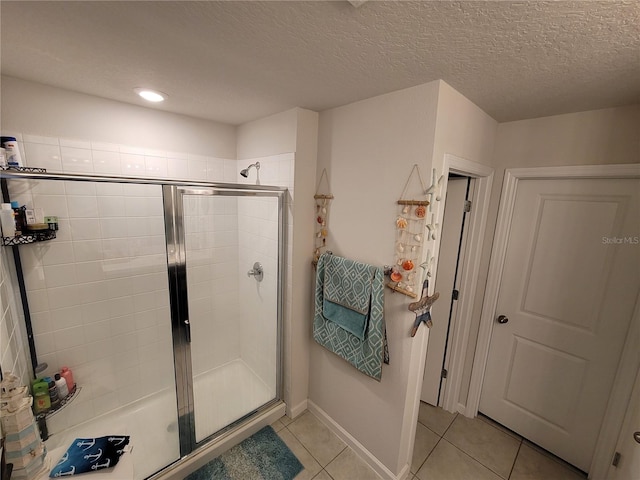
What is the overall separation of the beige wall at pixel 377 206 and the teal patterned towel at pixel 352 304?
82 millimetres

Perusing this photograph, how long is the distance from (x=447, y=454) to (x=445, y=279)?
3.94ft

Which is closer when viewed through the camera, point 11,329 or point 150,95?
point 11,329

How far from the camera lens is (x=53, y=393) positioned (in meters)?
1.59

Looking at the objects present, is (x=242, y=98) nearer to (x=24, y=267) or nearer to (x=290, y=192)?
(x=290, y=192)

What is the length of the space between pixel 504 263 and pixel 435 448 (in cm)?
140

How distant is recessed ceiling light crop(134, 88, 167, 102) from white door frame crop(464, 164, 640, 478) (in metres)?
2.29

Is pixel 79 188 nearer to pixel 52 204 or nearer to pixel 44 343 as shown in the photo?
pixel 52 204

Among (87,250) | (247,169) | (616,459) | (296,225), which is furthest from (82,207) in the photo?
(616,459)

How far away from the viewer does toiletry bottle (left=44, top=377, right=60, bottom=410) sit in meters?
1.58

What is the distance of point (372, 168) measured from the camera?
153 cm

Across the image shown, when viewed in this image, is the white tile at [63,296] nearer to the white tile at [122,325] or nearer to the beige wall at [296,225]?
the white tile at [122,325]

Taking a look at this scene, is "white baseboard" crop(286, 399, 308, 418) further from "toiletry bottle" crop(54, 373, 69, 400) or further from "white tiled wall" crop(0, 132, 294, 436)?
"toiletry bottle" crop(54, 373, 69, 400)

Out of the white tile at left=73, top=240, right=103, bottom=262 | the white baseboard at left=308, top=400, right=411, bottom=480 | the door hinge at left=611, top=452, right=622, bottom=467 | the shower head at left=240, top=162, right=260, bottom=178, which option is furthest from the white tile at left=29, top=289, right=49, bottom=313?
the door hinge at left=611, top=452, right=622, bottom=467

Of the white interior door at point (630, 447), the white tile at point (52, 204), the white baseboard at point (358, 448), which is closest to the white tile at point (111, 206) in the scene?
the white tile at point (52, 204)
